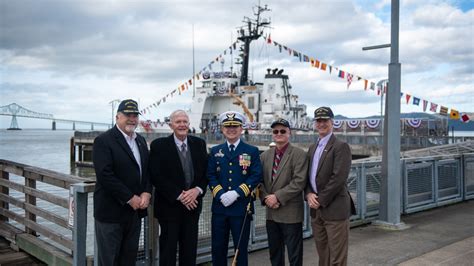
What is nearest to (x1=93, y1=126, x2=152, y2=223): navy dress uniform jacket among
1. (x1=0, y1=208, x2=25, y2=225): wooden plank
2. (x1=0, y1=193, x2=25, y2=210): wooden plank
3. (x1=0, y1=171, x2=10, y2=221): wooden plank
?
(x1=0, y1=193, x2=25, y2=210): wooden plank

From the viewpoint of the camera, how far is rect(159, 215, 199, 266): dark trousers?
422cm

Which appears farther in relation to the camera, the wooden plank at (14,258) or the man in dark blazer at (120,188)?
the wooden plank at (14,258)

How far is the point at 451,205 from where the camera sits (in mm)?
8750

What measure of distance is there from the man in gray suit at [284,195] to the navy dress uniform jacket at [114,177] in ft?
4.22

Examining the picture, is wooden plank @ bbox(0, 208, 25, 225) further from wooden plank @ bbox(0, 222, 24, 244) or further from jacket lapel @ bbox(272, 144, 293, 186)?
jacket lapel @ bbox(272, 144, 293, 186)

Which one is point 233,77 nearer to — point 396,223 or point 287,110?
point 287,110

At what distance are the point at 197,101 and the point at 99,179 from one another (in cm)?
3855

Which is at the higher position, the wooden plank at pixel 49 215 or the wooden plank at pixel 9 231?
the wooden plank at pixel 49 215

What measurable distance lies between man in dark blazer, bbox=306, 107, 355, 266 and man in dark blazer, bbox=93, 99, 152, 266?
5.36ft

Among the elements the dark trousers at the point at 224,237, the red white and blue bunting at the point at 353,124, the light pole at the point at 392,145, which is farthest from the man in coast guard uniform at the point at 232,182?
the red white and blue bunting at the point at 353,124

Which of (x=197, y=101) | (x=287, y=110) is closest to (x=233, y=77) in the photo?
(x=197, y=101)

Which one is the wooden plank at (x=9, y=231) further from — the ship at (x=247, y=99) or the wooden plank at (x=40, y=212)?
the ship at (x=247, y=99)

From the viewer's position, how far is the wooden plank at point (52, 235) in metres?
4.98

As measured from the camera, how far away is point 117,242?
389 cm
